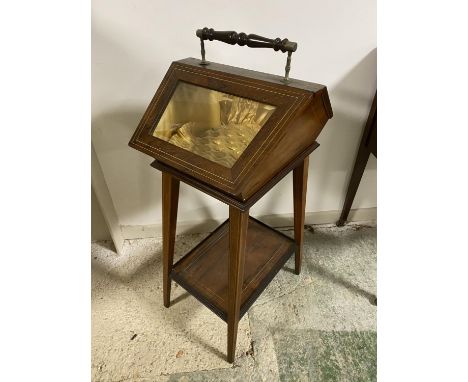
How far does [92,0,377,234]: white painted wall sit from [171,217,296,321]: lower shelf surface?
15.6 inches

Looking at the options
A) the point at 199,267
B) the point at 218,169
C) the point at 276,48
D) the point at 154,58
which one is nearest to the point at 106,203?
the point at 199,267

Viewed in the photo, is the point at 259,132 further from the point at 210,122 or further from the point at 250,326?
the point at 250,326

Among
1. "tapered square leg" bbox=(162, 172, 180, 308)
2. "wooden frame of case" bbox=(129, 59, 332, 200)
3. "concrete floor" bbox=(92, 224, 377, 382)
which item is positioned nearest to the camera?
"wooden frame of case" bbox=(129, 59, 332, 200)

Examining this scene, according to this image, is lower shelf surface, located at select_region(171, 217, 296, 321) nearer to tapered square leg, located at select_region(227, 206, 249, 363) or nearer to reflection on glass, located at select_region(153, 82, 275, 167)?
tapered square leg, located at select_region(227, 206, 249, 363)

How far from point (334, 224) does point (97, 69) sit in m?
1.27

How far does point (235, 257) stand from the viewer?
0.76 m

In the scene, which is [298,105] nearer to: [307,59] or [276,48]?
[276,48]

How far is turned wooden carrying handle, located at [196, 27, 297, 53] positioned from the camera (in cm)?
68

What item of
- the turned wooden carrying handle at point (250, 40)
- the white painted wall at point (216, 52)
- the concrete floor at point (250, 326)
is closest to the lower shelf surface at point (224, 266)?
the concrete floor at point (250, 326)

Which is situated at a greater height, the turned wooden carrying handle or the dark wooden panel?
the turned wooden carrying handle

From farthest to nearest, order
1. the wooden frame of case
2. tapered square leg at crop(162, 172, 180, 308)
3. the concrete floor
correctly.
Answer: the concrete floor
tapered square leg at crop(162, 172, 180, 308)
the wooden frame of case

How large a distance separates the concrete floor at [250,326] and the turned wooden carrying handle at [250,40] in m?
0.96

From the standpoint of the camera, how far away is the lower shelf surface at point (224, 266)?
1.04 m

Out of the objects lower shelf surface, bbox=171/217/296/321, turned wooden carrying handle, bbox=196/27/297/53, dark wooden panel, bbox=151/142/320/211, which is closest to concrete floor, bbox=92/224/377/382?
lower shelf surface, bbox=171/217/296/321
